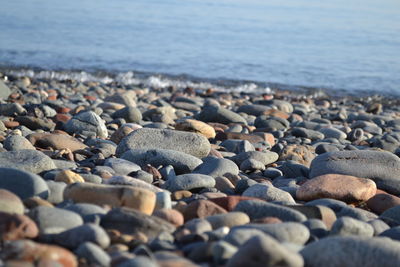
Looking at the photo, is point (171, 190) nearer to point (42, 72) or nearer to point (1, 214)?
point (1, 214)

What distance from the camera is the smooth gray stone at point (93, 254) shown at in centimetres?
220

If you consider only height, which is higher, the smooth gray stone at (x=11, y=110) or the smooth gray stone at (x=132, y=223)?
the smooth gray stone at (x=132, y=223)

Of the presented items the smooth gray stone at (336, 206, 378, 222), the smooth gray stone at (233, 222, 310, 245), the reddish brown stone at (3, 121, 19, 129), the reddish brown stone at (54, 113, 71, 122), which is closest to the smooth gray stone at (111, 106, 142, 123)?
the reddish brown stone at (54, 113, 71, 122)

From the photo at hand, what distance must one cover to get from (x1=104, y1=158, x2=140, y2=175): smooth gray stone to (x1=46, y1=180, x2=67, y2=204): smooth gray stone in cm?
85

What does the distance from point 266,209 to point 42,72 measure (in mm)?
12388

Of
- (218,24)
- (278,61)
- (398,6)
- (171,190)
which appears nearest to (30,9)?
(218,24)

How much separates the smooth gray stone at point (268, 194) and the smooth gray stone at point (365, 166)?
2.89ft

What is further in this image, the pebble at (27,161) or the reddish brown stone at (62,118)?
the reddish brown stone at (62,118)

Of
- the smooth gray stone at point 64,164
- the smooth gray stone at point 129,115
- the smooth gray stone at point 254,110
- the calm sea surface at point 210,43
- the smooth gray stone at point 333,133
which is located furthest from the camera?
the calm sea surface at point 210,43

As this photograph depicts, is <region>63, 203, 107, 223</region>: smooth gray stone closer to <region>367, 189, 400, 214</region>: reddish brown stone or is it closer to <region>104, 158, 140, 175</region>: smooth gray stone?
<region>104, 158, 140, 175</region>: smooth gray stone

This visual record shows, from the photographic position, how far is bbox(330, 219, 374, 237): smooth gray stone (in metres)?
2.89

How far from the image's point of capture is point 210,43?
21.1 meters

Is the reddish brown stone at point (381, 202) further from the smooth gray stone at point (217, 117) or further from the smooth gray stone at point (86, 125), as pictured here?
the smooth gray stone at point (217, 117)

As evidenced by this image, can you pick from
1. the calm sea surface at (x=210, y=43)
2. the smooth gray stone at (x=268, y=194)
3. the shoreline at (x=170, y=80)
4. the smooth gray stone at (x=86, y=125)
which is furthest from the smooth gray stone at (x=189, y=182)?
the calm sea surface at (x=210, y=43)
